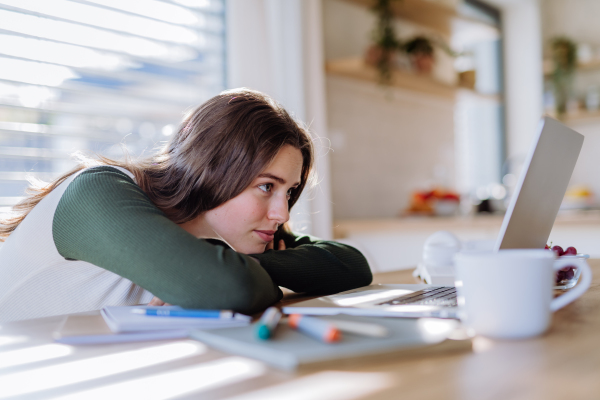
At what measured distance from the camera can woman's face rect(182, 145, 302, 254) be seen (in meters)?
1.14

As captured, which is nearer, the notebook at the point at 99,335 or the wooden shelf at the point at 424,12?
the notebook at the point at 99,335

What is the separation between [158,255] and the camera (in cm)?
74

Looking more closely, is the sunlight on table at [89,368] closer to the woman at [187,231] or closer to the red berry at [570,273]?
the woman at [187,231]

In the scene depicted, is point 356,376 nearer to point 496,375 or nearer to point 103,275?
point 496,375

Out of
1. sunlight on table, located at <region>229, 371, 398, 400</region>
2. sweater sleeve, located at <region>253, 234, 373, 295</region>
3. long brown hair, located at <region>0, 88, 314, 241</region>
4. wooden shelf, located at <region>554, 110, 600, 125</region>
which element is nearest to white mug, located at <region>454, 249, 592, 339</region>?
sunlight on table, located at <region>229, 371, 398, 400</region>

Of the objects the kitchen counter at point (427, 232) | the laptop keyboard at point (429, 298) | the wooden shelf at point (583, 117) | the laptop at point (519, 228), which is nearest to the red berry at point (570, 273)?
the laptop at point (519, 228)

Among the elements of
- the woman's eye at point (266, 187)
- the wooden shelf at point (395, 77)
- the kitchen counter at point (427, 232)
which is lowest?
the kitchen counter at point (427, 232)

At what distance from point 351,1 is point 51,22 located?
1760 millimetres

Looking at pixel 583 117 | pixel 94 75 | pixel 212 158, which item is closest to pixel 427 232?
pixel 94 75

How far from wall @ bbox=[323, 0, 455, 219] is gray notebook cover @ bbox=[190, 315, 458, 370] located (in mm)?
2489

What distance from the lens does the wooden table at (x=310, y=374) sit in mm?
430

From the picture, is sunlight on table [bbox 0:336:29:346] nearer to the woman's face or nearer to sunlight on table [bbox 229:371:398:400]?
sunlight on table [bbox 229:371:398:400]

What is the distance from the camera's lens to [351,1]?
3.14m

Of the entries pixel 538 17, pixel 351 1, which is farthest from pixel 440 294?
pixel 538 17
